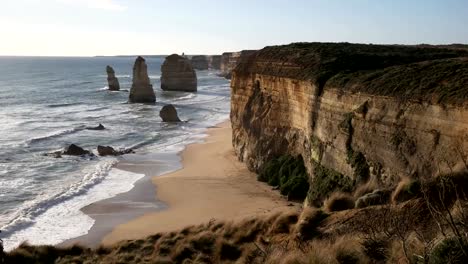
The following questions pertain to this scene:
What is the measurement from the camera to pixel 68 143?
41.2 metres

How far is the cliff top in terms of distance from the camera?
620 inches

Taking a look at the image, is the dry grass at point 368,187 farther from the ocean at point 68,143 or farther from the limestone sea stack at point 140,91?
the limestone sea stack at point 140,91

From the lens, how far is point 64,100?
77.3 meters

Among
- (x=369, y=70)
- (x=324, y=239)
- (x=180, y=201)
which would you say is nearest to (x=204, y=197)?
(x=180, y=201)

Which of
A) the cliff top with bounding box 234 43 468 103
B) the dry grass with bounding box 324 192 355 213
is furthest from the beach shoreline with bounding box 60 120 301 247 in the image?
the cliff top with bounding box 234 43 468 103

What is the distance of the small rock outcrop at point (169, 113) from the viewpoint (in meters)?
52.0

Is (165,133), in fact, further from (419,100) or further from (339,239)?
(339,239)

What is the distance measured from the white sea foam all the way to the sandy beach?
1.68 meters

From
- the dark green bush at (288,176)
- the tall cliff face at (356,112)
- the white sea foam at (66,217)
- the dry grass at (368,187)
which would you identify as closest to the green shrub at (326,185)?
the tall cliff face at (356,112)

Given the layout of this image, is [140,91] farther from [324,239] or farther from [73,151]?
[324,239]

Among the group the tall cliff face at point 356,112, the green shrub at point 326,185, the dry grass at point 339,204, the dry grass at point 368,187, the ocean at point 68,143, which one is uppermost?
the tall cliff face at point 356,112

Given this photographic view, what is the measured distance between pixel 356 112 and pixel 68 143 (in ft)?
94.7

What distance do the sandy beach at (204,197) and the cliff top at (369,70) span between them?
554cm

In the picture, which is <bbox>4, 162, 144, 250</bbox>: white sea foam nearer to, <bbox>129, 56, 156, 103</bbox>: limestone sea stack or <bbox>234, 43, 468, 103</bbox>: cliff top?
<bbox>234, 43, 468, 103</bbox>: cliff top
